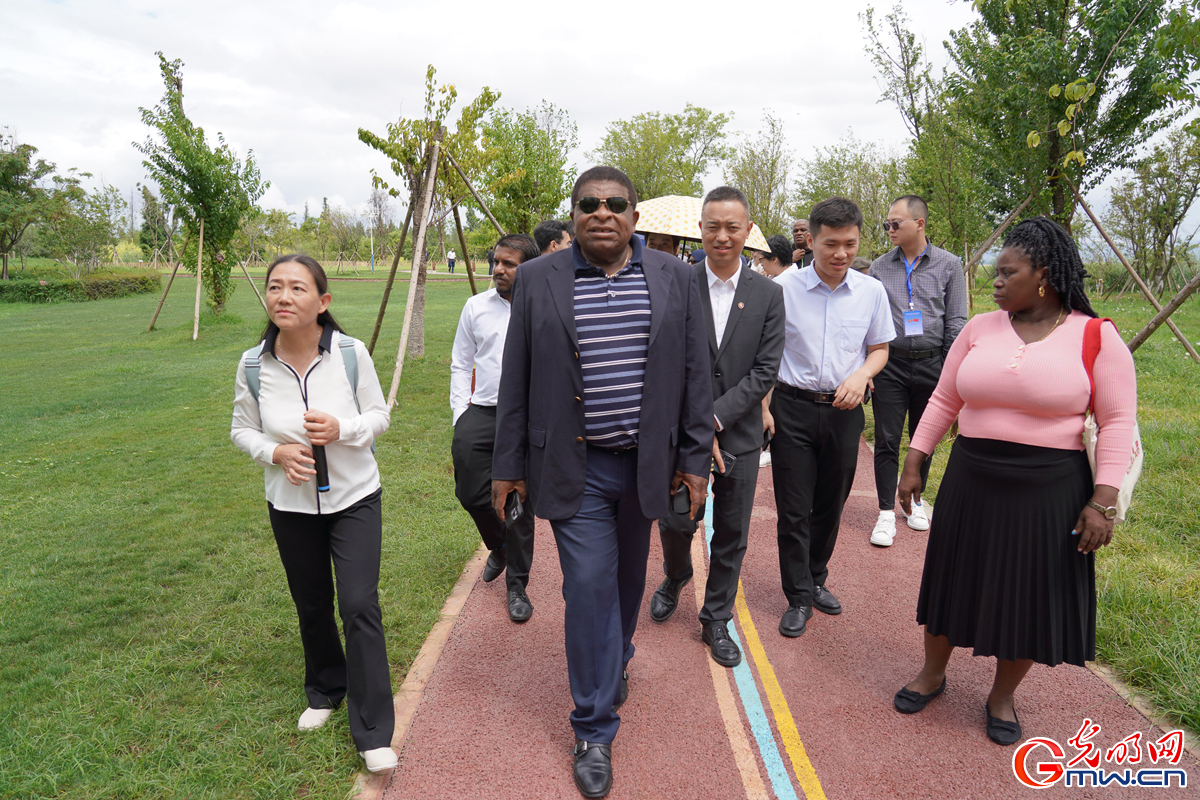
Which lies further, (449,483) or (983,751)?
(449,483)

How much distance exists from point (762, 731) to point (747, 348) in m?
1.93

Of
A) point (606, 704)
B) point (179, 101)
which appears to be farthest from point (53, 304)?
point (606, 704)

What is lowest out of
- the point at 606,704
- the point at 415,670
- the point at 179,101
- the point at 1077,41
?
the point at 415,670

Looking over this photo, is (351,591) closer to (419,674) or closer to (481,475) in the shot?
(419,674)

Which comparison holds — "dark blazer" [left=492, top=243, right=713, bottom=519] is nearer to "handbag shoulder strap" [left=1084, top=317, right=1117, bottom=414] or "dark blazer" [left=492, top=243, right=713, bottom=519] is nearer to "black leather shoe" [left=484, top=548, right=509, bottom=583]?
"handbag shoulder strap" [left=1084, top=317, right=1117, bottom=414]

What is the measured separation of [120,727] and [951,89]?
12.6 m

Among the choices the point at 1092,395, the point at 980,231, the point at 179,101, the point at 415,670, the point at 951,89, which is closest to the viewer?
the point at 1092,395

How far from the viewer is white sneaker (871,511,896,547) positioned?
19.1 feet

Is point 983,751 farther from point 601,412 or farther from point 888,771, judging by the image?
point 601,412

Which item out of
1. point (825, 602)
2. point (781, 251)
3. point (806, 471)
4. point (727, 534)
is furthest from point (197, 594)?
point (781, 251)

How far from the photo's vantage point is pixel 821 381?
433 cm

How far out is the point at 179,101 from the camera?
19453 mm

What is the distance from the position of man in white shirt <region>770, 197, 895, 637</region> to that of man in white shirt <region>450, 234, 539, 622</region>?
5.37ft

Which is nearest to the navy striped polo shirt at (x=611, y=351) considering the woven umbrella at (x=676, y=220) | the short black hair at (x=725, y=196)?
the short black hair at (x=725, y=196)
